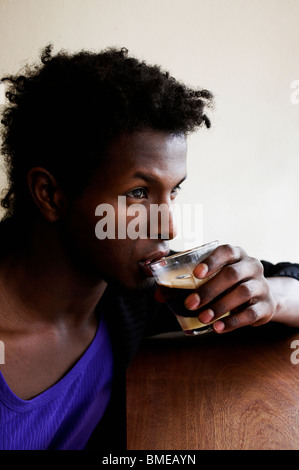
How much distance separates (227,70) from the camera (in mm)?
2268

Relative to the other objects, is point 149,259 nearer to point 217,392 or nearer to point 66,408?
point 217,392

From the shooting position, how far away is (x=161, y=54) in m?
2.18

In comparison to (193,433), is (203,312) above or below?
above

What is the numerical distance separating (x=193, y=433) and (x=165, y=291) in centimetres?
31

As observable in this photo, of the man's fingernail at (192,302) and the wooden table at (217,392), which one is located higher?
the man's fingernail at (192,302)

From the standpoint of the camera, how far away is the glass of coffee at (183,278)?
97 centimetres

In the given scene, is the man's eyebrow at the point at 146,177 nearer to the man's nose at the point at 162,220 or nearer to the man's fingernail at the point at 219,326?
the man's nose at the point at 162,220

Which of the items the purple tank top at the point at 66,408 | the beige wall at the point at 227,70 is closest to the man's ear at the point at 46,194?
the purple tank top at the point at 66,408

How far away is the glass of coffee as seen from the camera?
38.3 inches

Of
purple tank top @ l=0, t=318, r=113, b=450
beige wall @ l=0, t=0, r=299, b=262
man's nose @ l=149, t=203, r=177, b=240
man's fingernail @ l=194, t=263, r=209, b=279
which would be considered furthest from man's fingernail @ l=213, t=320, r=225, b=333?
beige wall @ l=0, t=0, r=299, b=262

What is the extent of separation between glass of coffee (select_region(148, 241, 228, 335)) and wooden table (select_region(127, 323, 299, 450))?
180 mm

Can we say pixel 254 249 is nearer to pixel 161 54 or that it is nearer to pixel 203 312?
pixel 161 54
